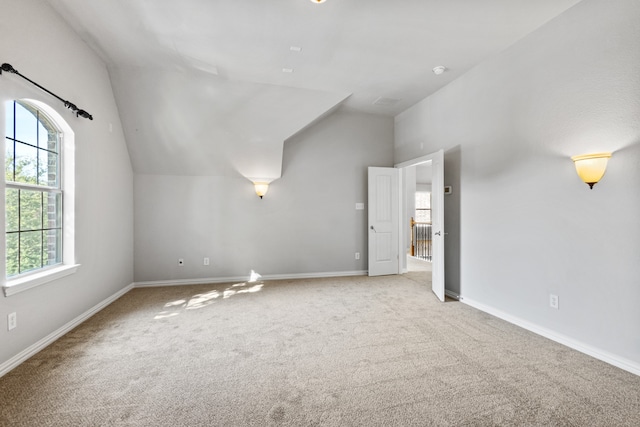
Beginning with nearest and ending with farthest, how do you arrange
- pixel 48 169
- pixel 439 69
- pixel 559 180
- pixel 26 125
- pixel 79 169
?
pixel 26 125 < pixel 559 180 < pixel 48 169 < pixel 79 169 < pixel 439 69

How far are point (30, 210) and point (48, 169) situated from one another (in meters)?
0.49

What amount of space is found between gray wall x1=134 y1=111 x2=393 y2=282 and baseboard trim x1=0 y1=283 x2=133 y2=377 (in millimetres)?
1288

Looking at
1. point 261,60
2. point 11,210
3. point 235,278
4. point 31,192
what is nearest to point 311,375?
point 11,210

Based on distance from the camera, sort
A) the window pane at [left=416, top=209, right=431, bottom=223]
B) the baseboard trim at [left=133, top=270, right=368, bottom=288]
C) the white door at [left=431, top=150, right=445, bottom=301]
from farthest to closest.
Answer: the window pane at [left=416, top=209, right=431, bottom=223]
the baseboard trim at [left=133, top=270, right=368, bottom=288]
the white door at [left=431, top=150, right=445, bottom=301]

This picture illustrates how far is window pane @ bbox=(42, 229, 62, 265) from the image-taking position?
293 cm

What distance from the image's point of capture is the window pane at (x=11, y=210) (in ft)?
8.06

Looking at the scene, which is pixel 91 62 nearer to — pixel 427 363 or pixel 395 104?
pixel 395 104

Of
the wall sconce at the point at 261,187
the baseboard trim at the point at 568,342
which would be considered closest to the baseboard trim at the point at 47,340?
the wall sconce at the point at 261,187

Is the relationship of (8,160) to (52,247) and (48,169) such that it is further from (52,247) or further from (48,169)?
(52,247)

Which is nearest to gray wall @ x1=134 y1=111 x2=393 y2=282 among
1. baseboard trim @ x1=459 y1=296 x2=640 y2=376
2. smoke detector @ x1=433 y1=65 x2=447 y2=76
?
smoke detector @ x1=433 y1=65 x2=447 y2=76

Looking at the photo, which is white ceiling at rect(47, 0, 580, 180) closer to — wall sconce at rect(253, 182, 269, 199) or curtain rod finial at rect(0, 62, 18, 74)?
wall sconce at rect(253, 182, 269, 199)

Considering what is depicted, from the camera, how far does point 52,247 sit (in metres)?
3.02

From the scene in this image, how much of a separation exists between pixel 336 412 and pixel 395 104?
474cm

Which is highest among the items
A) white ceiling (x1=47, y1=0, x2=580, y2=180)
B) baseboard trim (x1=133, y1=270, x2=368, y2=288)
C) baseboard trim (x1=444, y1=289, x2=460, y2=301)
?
white ceiling (x1=47, y1=0, x2=580, y2=180)
